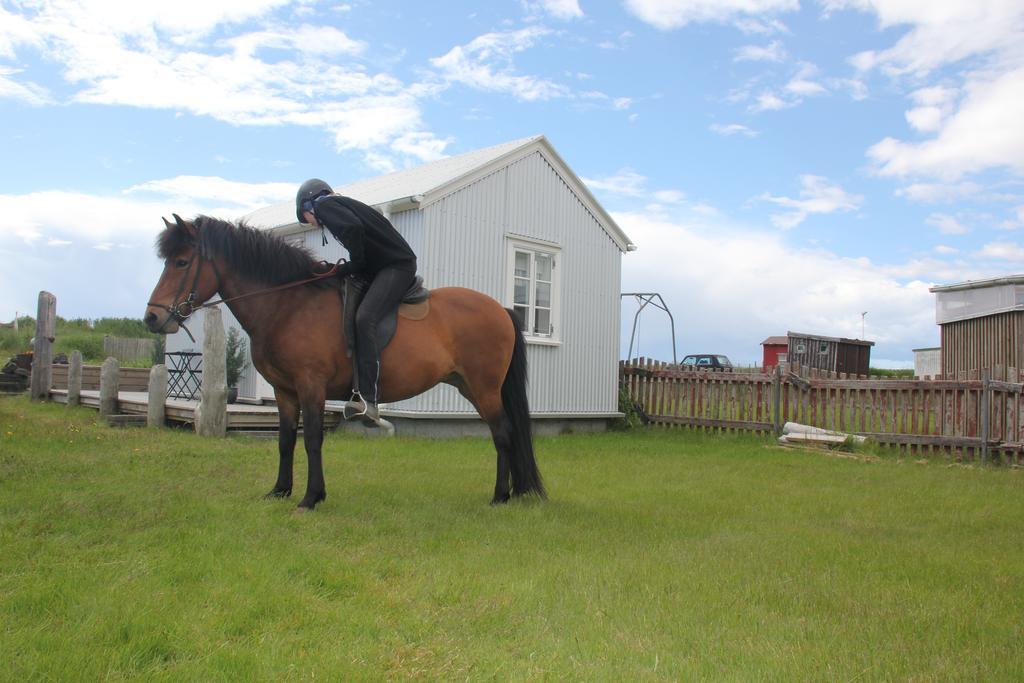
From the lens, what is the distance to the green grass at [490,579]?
2951 millimetres

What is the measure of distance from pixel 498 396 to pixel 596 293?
8135mm

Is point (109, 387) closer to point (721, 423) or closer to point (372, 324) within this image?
point (372, 324)

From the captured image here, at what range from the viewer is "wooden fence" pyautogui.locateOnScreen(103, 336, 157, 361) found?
2825 cm

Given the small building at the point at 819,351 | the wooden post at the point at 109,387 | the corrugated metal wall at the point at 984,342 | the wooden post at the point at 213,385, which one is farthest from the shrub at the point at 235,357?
the small building at the point at 819,351

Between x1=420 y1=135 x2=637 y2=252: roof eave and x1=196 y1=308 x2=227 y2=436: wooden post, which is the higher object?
x1=420 y1=135 x2=637 y2=252: roof eave

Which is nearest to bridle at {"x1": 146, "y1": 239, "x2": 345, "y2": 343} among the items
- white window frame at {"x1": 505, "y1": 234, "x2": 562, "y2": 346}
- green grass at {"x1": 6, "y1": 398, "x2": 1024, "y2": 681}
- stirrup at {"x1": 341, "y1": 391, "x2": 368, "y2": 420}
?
stirrup at {"x1": 341, "y1": 391, "x2": 368, "y2": 420}

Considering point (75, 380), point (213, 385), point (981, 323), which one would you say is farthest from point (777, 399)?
point (75, 380)

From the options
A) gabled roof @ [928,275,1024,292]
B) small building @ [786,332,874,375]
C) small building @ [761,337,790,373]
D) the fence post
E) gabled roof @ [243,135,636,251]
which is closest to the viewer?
the fence post

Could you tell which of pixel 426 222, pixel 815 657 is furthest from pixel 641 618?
pixel 426 222

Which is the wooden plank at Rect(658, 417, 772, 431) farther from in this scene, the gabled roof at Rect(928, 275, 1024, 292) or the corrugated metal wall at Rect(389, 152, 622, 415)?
the gabled roof at Rect(928, 275, 1024, 292)

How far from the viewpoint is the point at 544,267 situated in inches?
543

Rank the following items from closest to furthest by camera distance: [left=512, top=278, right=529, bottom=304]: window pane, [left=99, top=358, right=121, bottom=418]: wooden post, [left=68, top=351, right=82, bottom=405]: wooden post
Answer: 1. [left=512, top=278, right=529, bottom=304]: window pane
2. [left=99, top=358, right=121, bottom=418]: wooden post
3. [left=68, top=351, right=82, bottom=405]: wooden post

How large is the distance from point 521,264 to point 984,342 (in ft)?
37.8

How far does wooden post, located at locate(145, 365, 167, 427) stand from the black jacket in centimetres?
709
